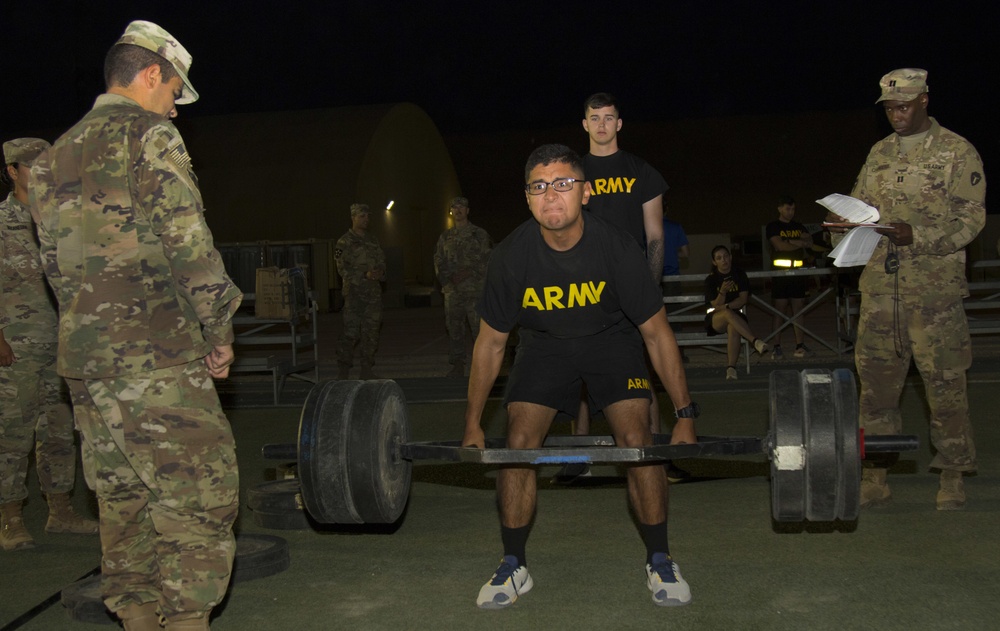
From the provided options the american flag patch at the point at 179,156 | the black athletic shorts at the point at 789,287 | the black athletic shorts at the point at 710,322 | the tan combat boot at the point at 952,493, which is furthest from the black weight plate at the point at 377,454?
the black athletic shorts at the point at 789,287

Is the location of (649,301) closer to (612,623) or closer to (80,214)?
(612,623)

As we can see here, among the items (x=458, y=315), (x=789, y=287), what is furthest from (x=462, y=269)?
(x=789, y=287)

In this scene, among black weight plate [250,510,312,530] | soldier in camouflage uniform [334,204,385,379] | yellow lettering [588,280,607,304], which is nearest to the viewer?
yellow lettering [588,280,607,304]

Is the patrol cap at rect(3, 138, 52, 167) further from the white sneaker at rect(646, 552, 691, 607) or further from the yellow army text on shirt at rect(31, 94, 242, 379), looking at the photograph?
the white sneaker at rect(646, 552, 691, 607)

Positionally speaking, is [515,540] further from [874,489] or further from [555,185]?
[874,489]

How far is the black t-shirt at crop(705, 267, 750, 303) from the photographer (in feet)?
35.8

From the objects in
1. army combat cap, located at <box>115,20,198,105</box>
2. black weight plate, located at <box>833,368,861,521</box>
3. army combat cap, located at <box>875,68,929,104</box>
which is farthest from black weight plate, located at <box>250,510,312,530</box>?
army combat cap, located at <box>875,68,929,104</box>

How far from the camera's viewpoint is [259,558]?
15.0 feet

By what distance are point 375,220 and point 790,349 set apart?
15.3 metres

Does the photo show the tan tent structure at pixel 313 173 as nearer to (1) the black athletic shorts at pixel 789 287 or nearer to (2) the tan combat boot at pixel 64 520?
(1) the black athletic shorts at pixel 789 287

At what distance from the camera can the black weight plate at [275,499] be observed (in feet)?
17.9

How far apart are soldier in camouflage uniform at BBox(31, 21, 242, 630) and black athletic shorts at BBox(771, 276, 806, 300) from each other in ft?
32.5

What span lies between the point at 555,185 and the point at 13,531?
346cm

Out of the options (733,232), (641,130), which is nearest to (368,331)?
(733,232)
